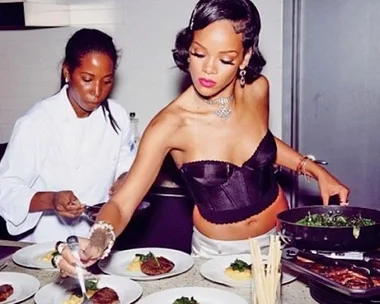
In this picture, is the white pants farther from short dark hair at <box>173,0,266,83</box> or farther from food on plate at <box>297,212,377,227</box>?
short dark hair at <box>173,0,266,83</box>

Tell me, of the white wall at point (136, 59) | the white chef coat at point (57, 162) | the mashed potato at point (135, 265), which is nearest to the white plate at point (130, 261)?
the mashed potato at point (135, 265)

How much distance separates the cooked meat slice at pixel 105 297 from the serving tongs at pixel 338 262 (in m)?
0.51

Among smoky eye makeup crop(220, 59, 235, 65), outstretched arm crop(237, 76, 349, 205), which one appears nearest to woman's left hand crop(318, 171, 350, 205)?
outstretched arm crop(237, 76, 349, 205)

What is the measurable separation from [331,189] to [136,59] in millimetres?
2104

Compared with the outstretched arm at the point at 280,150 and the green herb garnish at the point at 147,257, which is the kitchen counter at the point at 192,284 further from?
the outstretched arm at the point at 280,150

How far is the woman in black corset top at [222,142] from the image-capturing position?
82.4 inches

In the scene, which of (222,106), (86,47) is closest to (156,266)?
(222,106)

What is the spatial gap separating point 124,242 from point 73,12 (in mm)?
1619

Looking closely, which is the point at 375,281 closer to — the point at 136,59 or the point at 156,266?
the point at 156,266

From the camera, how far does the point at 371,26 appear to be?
369cm

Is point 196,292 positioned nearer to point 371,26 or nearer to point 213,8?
point 213,8

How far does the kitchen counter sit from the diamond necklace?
22.7 inches

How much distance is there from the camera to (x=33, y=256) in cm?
228

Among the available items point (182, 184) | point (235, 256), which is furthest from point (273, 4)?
point (235, 256)
